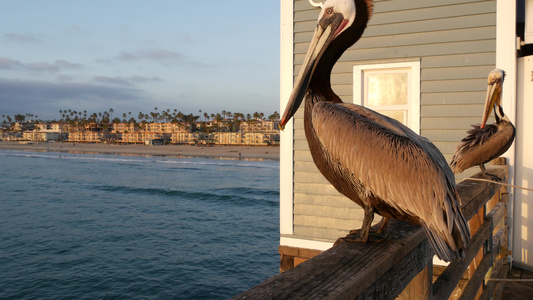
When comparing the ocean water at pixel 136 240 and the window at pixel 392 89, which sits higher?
the window at pixel 392 89

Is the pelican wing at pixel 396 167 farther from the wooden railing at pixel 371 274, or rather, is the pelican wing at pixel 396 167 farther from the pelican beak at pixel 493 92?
the pelican beak at pixel 493 92

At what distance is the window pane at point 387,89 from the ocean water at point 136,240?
9.04 meters

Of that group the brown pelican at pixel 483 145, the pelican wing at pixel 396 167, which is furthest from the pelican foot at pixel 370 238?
the brown pelican at pixel 483 145

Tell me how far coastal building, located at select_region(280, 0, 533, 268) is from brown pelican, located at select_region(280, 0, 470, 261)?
4253 mm

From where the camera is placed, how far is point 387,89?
20.3 ft

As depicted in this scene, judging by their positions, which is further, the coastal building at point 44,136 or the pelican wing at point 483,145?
the coastal building at point 44,136

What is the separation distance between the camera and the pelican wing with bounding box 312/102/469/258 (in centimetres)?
163

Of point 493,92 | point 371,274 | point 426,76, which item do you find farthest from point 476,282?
point 426,76

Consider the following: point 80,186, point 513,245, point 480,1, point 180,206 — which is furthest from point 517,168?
point 80,186

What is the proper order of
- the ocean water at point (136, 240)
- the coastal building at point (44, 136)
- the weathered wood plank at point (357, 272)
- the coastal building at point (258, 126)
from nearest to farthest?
1. the weathered wood plank at point (357, 272)
2. the ocean water at point (136, 240)
3. the coastal building at point (258, 126)
4. the coastal building at point (44, 136)

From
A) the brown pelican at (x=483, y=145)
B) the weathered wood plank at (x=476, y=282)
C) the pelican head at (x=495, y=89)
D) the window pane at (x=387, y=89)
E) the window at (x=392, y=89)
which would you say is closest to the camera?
the weathered wood plank at (x=476, y=282)

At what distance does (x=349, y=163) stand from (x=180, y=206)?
28.9 m

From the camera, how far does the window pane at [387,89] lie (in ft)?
20.0

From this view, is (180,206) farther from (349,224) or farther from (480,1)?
(480,1)
